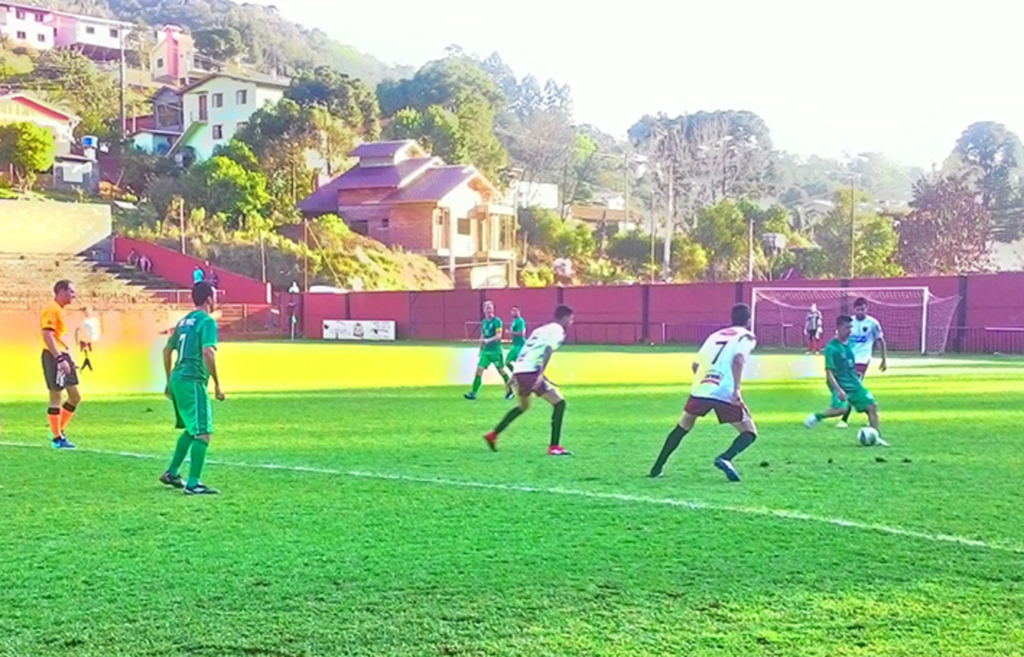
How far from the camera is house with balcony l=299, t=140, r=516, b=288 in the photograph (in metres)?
64.7

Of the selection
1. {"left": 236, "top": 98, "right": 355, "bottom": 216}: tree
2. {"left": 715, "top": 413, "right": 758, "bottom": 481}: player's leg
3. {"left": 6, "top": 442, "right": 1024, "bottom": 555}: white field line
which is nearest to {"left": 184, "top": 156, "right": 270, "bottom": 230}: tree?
{"left": 236, "top": 98, "right": 355, "bottom": 216}: tree

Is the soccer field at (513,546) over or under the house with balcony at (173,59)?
under

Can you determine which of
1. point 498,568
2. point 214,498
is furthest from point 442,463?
point 498,568

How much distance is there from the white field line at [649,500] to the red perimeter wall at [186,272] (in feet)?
133

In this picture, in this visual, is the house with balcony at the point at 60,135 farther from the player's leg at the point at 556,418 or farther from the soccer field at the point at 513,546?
the player's leg at the point at 556,418

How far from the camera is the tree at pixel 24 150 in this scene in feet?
214

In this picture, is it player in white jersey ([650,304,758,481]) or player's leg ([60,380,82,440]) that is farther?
player's leg ([60,380,82,440])

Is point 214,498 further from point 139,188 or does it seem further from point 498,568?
point 139,188

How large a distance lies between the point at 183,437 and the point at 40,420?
7.40 meters

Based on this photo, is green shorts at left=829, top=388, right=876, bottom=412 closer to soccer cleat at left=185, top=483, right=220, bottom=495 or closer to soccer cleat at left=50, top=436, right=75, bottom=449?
soccer cleat at left=185, top=483, right=220, bottom=495

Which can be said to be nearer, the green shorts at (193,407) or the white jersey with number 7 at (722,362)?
the green shorts at (193,407)

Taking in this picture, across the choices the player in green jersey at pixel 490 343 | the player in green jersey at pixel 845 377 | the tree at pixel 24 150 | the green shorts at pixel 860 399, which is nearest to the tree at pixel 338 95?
the tree at pixel 24 150

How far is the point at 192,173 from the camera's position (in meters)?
63.2

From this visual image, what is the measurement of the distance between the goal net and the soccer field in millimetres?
24139
